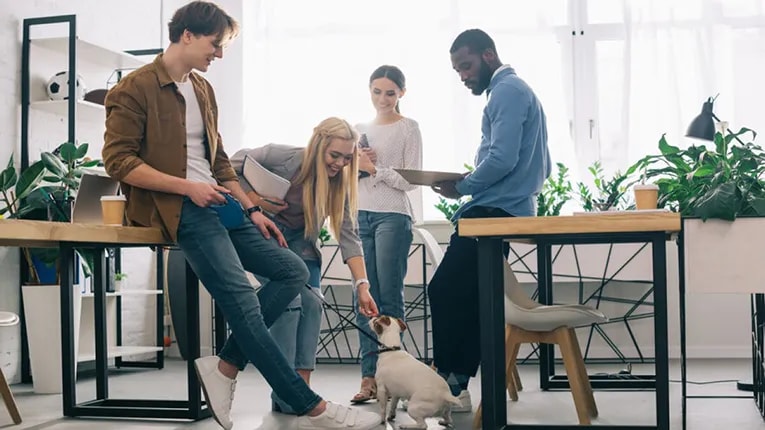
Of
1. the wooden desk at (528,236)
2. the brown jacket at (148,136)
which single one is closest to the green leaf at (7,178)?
the brown jacket at (148,136)

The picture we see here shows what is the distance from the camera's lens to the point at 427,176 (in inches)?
118

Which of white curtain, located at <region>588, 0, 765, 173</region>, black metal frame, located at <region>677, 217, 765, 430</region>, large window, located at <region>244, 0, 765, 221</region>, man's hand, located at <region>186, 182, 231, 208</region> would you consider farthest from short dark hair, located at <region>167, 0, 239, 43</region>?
white curtain, located at <region>588, 0, 765, 173</region>

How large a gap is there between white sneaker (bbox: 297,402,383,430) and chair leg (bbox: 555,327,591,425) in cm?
60

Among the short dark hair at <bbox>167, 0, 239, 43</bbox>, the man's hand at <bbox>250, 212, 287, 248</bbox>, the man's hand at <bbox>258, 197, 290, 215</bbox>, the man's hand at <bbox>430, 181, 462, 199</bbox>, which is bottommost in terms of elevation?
the man's hand at <bbox>250, 212, 287, 248</bbox>

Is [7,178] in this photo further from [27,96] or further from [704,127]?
[704,127]

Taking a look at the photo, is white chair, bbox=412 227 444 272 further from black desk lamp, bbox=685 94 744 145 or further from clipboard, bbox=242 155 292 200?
black desk lamp, bbox=685 94 744 145

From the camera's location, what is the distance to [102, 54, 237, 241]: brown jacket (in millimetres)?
2596

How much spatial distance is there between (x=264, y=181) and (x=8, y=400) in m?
1.09

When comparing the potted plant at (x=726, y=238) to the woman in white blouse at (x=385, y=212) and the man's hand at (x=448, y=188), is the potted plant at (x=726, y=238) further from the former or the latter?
the woman in white blouse at (x=385, y=212)

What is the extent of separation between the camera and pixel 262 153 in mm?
3172

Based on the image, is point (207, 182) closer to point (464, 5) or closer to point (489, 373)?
point (489, 373)

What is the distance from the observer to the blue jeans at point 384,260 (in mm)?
3477

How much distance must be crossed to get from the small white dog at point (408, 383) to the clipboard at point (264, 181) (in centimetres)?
52

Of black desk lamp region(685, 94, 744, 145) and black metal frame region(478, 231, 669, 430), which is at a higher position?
black desk lamp region(685, 94, 744, 145)
